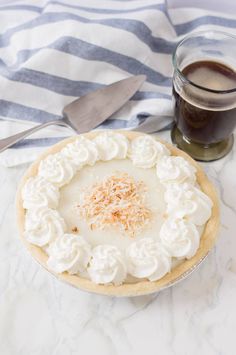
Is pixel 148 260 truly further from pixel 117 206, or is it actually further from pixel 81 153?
pixel 81 153

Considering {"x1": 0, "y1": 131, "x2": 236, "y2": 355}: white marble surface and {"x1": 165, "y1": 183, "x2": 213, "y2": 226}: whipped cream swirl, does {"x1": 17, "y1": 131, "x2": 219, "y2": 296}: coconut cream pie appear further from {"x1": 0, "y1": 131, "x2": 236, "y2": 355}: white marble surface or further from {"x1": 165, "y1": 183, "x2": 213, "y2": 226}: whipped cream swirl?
{"x1": 0, "y1": 131, "x2": 236, "y2": 355}: white marble surface

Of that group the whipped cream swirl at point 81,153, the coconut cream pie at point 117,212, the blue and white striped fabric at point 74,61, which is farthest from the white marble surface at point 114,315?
the blue and white striped fabric at point 74,61

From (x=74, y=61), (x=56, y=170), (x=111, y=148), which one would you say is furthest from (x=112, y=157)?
(x=74, y=61)

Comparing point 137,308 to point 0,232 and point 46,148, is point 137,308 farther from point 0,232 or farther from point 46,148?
point 46,148

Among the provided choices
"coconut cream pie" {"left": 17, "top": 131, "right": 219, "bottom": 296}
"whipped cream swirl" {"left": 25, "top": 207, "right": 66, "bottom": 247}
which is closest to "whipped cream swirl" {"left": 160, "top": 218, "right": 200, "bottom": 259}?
"coconut cream pie" {"left": 17, "top": 131, "right": 219, "bottom": 296}

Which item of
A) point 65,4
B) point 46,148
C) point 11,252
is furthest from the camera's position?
point 65,4

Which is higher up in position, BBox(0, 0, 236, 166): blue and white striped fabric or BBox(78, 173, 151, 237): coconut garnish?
BBox(0, 0, 236, 166): blue and white striped fabric

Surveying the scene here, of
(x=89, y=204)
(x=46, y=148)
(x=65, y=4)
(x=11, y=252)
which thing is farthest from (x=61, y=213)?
(x=65, y=4)
